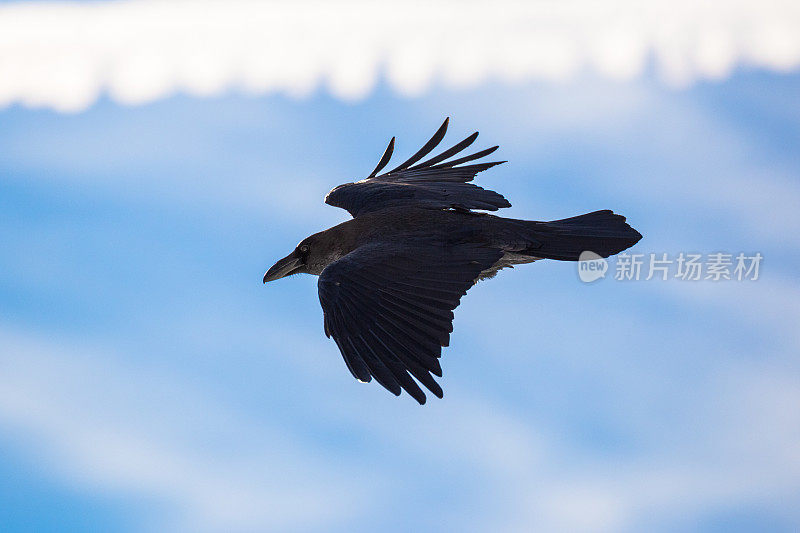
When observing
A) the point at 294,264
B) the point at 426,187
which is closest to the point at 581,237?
the point at 426,187

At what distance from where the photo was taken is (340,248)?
9.69 meters

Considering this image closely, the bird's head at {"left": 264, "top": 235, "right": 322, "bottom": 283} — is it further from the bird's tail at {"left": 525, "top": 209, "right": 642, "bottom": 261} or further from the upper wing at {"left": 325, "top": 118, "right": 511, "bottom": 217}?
the bird's tail at {"left": 525, "top": 209, "right": 642, "bottom": 261}

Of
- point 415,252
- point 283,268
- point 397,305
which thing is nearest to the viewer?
point 397,305

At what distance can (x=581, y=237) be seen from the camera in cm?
904

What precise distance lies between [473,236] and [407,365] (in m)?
2.04

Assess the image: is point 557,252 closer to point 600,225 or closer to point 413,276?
point 600,225

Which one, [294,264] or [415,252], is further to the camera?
[294,264]

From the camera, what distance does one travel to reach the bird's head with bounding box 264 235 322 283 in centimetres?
1016

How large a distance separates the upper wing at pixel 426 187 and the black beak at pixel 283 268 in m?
0.83

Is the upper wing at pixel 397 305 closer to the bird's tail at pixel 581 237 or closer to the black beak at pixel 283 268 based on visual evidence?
the bird's tail at pixel 581 237

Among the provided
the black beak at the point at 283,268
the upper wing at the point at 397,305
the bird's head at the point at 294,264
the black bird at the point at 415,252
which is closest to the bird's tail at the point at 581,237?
the black bird at the point at 415,252

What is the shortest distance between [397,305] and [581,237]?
89.6 inches

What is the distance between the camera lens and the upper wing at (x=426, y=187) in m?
9.88

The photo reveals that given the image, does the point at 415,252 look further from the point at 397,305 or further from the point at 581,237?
the point at 581,237
